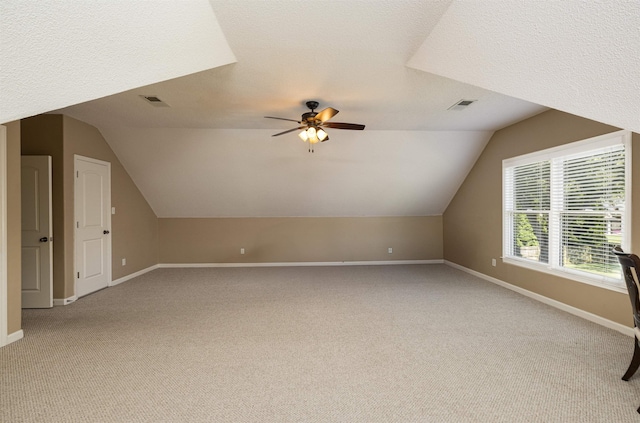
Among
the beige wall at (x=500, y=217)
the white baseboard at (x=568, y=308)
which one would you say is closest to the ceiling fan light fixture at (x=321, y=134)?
the beige wall at (x=500, y=217)

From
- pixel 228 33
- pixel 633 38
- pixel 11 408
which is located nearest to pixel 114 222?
pixel 11 408

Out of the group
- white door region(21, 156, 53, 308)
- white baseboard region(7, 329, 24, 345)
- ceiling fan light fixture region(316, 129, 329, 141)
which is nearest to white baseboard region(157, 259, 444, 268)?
white door region(21, 156, 53, 308)

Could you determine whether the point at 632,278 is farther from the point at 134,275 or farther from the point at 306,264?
the point at 134,275

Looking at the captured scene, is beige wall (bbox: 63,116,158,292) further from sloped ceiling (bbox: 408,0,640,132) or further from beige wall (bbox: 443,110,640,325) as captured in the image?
beige wall (bbox: 443,110,640,325)

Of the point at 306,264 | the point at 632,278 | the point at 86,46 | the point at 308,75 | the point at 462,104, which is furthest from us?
the point at 306,264

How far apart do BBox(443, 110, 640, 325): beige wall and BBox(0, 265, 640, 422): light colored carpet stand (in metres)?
0.29

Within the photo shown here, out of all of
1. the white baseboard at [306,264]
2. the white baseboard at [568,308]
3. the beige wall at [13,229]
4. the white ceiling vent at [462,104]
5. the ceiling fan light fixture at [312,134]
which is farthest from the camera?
the white baseboard at [306,264]

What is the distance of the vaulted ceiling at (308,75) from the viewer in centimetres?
135

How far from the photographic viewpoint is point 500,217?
5.02 metres

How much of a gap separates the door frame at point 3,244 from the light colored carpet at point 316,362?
0.20m

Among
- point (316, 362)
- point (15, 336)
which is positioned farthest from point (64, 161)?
point (316, 362)

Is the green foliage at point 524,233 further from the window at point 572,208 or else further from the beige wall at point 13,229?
the beige wall at point 13,229

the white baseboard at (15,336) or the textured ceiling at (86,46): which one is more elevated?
the textured ceiling at (86,46)

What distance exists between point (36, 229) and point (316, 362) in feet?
13.4
